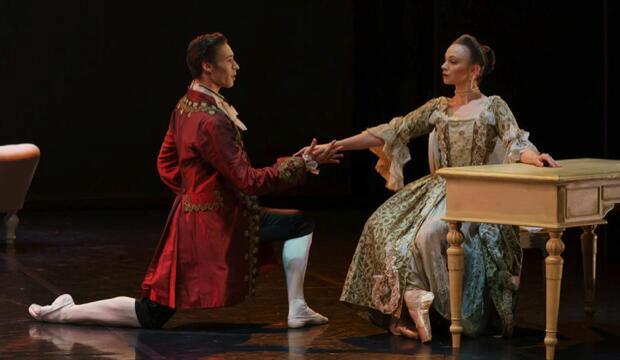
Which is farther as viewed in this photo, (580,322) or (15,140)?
(15,140)

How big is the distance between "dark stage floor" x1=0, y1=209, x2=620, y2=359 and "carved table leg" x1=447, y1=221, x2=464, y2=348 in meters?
0.15

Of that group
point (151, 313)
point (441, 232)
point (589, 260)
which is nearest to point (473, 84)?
point (441, 232)

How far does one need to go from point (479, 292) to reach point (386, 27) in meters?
5.31

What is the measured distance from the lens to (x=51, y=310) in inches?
232

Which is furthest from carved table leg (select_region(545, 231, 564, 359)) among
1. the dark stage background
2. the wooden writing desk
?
the dark stage background

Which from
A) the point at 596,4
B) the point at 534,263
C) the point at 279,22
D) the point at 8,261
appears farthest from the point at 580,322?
the point at 279,22

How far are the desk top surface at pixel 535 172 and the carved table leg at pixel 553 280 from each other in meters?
0.20

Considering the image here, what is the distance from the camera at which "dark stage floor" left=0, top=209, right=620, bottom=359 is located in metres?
5.33

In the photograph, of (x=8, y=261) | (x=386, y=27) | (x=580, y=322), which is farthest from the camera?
(x=386, y=27)

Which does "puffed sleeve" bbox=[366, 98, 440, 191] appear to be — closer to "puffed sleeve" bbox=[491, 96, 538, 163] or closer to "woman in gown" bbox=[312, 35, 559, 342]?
"woman in gown" bbox=[312, 35, 559, 342]

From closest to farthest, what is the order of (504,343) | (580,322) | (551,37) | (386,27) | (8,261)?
(504,343) → (580,322) → (8,261) → (551,37) → (386,27)

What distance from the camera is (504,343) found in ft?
18.0

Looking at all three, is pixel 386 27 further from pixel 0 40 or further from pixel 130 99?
pixel 0 40

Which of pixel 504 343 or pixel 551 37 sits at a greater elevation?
pixel 551 37
